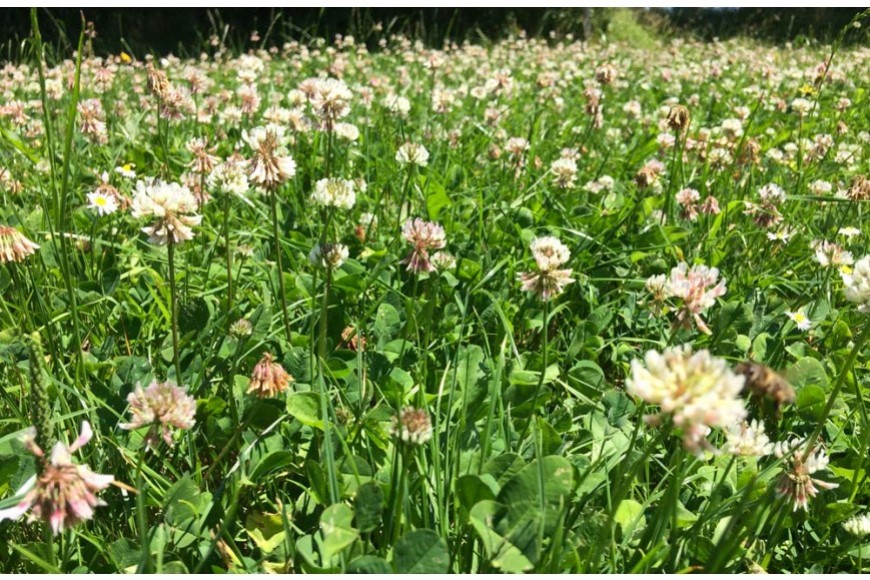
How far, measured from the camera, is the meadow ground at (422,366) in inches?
37.1

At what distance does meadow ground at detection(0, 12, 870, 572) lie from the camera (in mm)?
943

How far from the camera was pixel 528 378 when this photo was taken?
1388 millimetres

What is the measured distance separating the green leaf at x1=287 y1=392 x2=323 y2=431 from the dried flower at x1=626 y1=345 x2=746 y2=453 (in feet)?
1.96

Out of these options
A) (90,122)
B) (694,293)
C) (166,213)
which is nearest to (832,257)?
(694,293)

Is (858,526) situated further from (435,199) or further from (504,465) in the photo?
(435,199)

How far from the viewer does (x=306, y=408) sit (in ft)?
3.79

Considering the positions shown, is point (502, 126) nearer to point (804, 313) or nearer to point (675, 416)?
point (804, 313)

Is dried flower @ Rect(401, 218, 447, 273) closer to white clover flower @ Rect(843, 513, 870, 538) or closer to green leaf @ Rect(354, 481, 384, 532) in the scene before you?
green leaf @ Rect(354, 481, 384, 532)

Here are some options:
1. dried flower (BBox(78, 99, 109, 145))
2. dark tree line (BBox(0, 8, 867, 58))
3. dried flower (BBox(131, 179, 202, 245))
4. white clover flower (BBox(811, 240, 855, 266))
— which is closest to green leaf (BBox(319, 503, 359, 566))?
dried flower (BBox(131, 179, 202, 245))

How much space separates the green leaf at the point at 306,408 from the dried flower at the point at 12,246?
0.52 metres

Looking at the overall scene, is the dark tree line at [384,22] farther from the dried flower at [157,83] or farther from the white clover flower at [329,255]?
the white clover flower at [329,255]

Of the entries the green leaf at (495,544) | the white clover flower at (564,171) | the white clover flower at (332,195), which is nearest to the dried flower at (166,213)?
the white clover flower at (332,195)

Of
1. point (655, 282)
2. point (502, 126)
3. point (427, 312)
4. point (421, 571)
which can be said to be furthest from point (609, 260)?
point (502, 126)

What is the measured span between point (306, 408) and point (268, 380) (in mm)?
72
